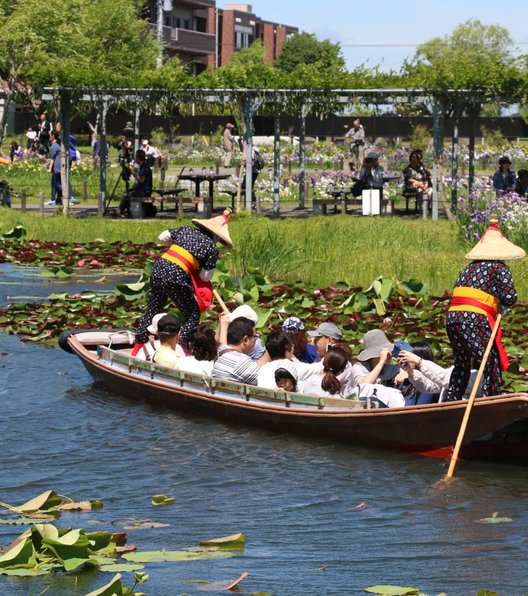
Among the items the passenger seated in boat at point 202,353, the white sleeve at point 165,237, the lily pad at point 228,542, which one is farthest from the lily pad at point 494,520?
the white sleeve at point 165,237

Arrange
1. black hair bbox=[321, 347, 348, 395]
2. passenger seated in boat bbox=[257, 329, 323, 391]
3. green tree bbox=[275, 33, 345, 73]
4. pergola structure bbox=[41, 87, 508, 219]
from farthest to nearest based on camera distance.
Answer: green tree bbox=[275, 33, 345, 73]
pergola structure bbox=[41, 87, 508, 219]
passenger seated in boat bbox=[257, 329, 323, 391]
black hair bbox=[321, 347, 348, 395]

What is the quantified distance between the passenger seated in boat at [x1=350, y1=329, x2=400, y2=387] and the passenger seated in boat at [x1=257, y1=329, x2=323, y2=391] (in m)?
0.43

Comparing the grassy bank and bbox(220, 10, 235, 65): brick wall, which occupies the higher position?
bbox(220, 10, 235, 65): brick wall

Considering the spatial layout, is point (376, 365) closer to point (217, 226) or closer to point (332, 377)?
point (332, 377)

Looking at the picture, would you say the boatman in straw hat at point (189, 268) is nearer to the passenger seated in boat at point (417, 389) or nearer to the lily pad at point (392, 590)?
the passenger seated in boat at point (417, 389)

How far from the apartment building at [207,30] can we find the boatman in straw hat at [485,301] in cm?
7539

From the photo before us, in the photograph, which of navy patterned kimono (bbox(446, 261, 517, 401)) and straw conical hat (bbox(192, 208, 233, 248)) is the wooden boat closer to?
navy patterned kimono (bbox(446, 261, 517, 401))

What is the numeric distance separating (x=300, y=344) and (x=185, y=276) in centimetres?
165

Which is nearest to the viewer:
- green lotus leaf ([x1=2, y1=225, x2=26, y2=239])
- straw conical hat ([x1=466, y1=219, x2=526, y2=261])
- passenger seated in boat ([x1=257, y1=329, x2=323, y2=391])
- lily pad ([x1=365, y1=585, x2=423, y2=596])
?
lily pad ([x1=365, y1=585, x2=423, y2=596])

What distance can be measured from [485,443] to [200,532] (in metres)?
2.90

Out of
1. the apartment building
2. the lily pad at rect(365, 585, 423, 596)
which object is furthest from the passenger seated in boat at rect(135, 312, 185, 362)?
the apartment building

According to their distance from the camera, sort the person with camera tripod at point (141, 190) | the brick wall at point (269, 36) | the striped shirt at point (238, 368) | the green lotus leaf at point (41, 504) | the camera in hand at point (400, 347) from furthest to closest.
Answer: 1. the brick wall at point (269, 36)
2. the person with camera tripod at point (141, 190)
3. the striped shirt at point (238, 368)
4. the camera in hand at point (400, 347)
5. the green lotus leaf at point (41, 504)

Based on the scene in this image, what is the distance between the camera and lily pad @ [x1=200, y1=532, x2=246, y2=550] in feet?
30.1

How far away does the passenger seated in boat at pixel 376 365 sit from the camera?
1249 centimetres
